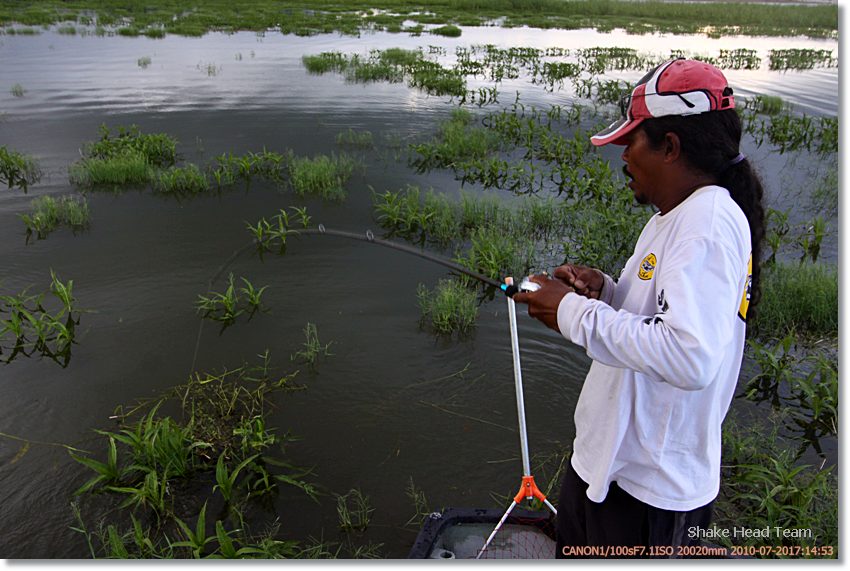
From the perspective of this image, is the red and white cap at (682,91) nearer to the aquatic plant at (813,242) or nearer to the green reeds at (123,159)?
the aquatic plant at (813,242)

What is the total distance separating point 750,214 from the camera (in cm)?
173

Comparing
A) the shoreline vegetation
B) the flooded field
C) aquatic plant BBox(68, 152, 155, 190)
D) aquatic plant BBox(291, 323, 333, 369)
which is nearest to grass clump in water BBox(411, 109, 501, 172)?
the flooded field

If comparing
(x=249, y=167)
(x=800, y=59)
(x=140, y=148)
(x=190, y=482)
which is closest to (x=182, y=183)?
(x=249, y=167)

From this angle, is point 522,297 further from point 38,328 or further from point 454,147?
point 454,147

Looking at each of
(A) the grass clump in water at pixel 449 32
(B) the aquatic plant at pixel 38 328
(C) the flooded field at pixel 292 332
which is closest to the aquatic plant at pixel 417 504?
(C) the flooded field at pixel 292 332

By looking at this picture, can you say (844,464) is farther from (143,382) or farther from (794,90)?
(794,90)

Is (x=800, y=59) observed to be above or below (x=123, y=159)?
above

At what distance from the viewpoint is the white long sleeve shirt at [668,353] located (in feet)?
4.79

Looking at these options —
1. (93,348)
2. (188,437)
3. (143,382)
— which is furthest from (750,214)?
(93,348)

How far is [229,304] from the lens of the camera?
588 cm

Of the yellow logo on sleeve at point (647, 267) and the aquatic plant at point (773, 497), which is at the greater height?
the yellow logo on sleeve at point (647, 267)

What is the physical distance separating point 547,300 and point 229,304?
4.68m

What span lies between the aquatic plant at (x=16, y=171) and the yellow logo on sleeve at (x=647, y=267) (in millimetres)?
10067

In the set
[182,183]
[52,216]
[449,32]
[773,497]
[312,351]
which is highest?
[449,32]
